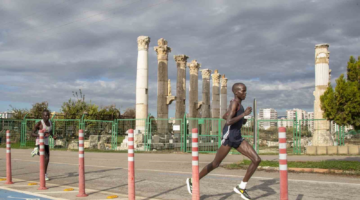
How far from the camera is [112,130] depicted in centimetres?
2972

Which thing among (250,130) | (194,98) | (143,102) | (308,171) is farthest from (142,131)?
(308,171)

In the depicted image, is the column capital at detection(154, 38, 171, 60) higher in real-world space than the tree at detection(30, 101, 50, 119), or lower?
higher

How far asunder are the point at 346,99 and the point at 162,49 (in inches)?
855

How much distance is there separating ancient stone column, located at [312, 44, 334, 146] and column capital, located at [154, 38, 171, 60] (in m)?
12.1

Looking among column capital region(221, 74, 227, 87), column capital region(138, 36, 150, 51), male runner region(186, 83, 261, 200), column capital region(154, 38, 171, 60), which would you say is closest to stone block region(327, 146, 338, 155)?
column capital region(138, 36, 150, 51)

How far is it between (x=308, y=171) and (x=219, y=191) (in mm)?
5389

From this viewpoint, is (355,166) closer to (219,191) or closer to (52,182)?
(219,191)

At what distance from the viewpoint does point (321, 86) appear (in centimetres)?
2588

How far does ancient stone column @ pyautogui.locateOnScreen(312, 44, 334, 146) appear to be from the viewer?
2509 cm

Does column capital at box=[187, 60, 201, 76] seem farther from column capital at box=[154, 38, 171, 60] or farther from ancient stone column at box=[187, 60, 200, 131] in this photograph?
column capital at box=[154, 38, 171, 60]

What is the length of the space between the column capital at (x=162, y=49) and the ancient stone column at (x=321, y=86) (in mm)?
12097

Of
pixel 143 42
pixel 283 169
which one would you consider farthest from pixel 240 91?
pixel 143 42

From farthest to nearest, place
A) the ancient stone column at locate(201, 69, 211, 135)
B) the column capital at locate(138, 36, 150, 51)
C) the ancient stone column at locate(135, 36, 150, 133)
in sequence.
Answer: the ancient stone column at locate(201, 69, 211, 135) → the column capital at locate(138, 36, 150, 51) → the ancient stone column at locate(135, 36, 150, 133)

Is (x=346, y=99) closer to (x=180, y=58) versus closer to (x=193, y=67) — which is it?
(x=180, y=58)
